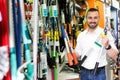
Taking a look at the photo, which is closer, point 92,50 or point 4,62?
point 4,62

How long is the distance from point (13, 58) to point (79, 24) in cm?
183

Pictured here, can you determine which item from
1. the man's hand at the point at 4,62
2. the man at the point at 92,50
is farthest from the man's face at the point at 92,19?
the man's hand at the point at 4,62

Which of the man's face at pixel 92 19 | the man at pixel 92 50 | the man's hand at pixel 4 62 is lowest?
the man at pixel 92 50

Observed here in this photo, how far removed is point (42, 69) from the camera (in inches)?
53.3

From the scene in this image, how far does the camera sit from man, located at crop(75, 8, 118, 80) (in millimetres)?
2199

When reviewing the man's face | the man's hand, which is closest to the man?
the man's face

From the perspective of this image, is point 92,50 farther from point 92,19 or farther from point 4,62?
point 4,62

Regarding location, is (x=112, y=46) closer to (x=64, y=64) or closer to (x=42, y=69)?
(x=64, y=64)

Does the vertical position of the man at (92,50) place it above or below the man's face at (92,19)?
below

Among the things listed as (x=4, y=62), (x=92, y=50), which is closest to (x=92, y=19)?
(x=92, y=50)

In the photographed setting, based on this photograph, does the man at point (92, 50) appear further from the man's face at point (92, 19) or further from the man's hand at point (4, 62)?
the man's hand at point (4, 62)

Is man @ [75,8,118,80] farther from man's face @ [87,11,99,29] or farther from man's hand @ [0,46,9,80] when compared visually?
man's hand @ [0,46,9,80]

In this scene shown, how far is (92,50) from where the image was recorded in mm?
2188

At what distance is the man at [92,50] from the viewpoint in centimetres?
220
